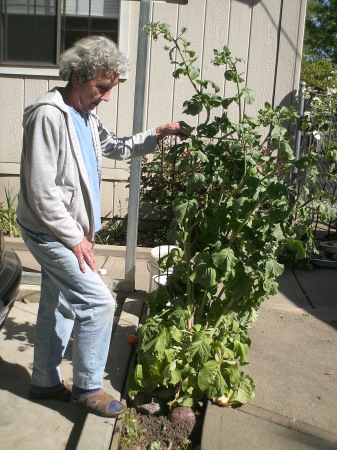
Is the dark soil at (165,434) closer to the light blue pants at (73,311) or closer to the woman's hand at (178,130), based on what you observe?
the light blue pants at (73,311)

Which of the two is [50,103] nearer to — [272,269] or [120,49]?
[272,269]

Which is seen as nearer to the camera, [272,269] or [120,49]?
[272,269]

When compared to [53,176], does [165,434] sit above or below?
below

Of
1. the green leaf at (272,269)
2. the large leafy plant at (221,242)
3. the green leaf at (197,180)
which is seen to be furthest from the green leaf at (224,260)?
the green leaf at (197,180)

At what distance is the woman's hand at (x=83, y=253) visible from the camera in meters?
2.80

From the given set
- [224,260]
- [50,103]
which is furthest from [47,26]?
[224,260]

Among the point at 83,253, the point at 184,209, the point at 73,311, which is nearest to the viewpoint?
the point at 83,253

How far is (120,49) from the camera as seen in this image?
6734 mm

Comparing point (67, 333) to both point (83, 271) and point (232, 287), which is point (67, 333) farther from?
point (232, 287)

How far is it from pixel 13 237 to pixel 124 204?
1.42 metres

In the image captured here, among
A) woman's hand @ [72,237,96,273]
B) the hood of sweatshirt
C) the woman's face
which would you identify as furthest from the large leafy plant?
the hood of sweatshirt

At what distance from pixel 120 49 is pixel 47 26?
40.4 inches

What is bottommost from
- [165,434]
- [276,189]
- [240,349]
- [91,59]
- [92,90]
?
[165,434]

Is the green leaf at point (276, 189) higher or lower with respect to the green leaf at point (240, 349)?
higher
